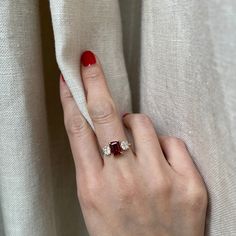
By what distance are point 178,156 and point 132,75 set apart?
0.39 feet

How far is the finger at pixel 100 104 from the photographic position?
35 cm

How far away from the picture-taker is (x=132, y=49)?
1.41 ft

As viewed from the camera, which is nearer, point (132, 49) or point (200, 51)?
point (200, 51)

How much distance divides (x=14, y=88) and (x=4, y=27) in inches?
2.2

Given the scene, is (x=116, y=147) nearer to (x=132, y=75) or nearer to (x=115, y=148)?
(x=115, y=148)

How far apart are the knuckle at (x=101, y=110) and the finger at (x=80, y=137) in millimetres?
26

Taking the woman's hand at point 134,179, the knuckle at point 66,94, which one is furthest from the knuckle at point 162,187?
the knuckle at point 66,94

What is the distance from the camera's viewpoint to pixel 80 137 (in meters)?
0.38

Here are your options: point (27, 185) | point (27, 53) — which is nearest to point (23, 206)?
point (27, 185)

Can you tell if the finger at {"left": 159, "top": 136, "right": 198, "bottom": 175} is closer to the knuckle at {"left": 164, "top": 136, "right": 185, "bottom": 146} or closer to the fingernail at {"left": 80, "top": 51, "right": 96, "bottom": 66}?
the knuckle at {"left": 164, "top": 136, "right": 185, "bottom": 146}

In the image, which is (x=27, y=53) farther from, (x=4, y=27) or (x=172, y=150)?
(x=172, y=150)

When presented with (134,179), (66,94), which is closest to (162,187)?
(134,179)

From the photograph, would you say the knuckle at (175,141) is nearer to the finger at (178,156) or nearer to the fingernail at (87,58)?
the finger at (178,156)

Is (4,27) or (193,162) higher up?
(4,27)
